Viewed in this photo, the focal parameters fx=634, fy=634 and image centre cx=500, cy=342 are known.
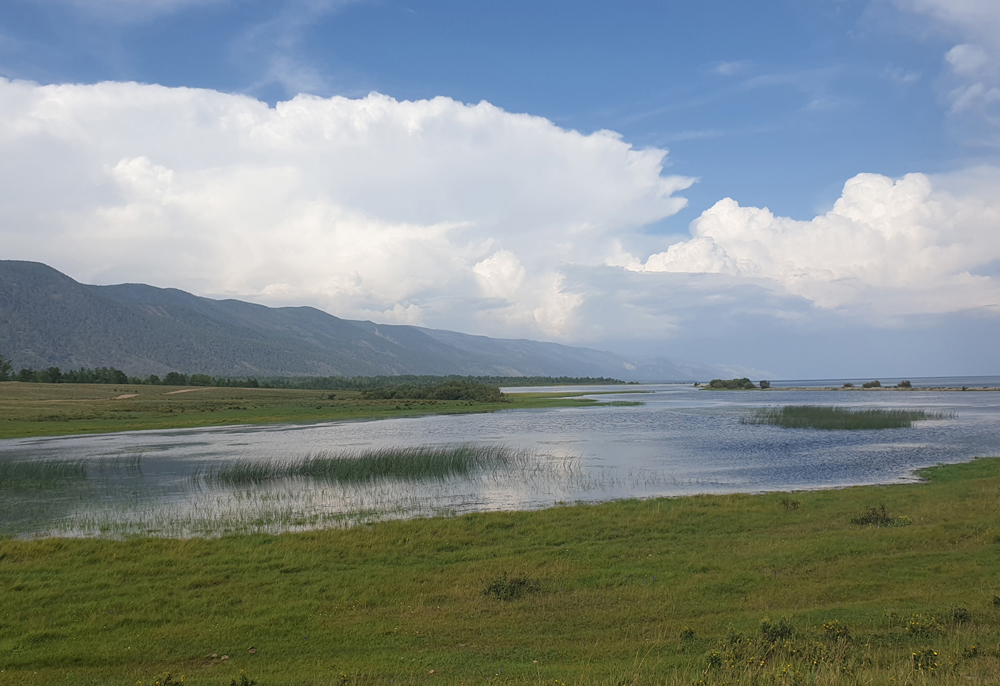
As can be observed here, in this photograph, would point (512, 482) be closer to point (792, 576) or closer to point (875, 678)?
point (792, 576)

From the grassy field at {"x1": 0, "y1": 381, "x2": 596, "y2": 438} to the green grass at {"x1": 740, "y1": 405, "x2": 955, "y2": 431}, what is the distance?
38.4 m

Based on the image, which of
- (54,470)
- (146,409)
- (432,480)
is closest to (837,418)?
(432,480)

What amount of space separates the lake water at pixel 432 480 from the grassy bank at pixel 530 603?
522 centimetres

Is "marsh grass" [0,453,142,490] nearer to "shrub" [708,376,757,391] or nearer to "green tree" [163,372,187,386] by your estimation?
"green tree" [163,372,187,386]

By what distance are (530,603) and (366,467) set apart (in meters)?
23.0

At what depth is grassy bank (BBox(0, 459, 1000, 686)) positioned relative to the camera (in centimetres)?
937

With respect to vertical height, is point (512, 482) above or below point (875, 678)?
below

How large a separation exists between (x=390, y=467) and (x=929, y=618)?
1076 inches

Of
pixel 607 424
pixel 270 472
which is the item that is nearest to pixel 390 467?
pixel 270 472

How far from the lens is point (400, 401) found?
347 feet

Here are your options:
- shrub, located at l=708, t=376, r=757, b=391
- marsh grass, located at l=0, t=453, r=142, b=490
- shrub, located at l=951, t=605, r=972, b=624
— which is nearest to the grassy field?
marsh grass, located at l=0, t=453, r=142, b=490

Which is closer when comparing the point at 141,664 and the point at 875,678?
the point at 875,678

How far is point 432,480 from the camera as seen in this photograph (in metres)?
32.0

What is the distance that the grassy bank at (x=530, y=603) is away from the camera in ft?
30.7
